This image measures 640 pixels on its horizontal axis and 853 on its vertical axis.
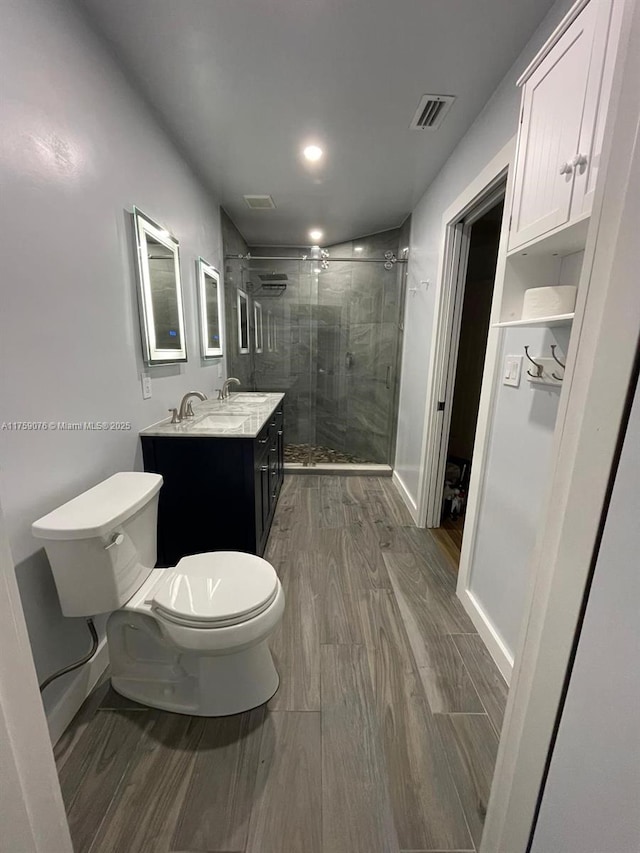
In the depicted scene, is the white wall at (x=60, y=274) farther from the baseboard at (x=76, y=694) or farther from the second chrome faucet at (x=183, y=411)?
the second chrome faucet at (x=183, y=411)

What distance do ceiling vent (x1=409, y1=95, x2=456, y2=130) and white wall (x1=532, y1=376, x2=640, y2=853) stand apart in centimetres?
199

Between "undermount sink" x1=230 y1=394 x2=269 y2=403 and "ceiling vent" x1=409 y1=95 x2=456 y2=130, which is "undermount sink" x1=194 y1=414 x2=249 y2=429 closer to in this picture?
"undermount sink" x1=230 y1=394 x2=269 y2=403

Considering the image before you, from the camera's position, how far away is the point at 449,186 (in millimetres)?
2188

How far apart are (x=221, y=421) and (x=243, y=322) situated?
193 centimetres

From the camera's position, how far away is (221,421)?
2107 mm

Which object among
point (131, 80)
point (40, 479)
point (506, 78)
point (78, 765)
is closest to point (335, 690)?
point (78, 765)

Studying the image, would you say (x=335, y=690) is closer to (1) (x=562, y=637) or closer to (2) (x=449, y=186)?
(1) (x=562, y=637)

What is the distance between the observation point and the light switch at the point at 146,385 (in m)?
1.76

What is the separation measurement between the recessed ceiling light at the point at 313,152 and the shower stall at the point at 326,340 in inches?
45.2

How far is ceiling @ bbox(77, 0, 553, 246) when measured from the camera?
4.20 ft

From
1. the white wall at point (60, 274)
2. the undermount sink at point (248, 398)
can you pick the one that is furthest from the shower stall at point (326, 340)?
the white wall at point (60, 274)

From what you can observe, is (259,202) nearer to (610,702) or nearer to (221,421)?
(221,421)

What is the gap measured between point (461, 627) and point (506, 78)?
2569mm

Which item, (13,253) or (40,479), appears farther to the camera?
(40,479)
